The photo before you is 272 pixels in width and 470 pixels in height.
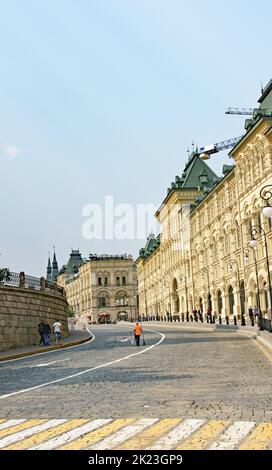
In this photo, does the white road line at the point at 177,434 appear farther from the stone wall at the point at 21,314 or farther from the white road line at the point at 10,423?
the stone wall at the point at 21,314

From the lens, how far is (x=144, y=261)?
142 m

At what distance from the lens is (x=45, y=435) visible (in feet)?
26.2

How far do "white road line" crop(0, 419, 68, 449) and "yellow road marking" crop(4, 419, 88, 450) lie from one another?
11 centimetres

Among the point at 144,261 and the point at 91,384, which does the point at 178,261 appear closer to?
the point at 144,261

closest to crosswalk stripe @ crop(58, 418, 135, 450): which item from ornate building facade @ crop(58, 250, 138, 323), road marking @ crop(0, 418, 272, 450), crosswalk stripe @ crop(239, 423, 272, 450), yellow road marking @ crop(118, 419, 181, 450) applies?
road marking @ crop(0, 418, 272, 450)

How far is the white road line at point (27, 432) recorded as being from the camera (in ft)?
25.2

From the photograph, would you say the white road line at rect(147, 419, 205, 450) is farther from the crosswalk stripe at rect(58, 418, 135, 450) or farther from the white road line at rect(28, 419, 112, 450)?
the white road line at rect(28, 419, 112, 450)

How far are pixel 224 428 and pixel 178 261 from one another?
8734 cm

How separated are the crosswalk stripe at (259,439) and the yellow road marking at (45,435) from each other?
2.57 m

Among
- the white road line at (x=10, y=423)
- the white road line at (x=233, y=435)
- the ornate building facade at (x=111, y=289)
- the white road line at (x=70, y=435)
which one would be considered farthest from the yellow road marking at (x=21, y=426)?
the ornate building facade at (x=111, y=289)

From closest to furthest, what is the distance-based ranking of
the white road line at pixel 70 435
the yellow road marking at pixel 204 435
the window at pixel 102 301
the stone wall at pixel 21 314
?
the yellow road marking at pixel 204 435, the white road line at pixel 70 435, the stone wall at pixel 21 314, the window at pixel 102 301

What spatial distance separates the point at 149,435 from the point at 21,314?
2995 cm

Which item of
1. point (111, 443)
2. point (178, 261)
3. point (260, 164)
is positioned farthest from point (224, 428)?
point (178, 261)

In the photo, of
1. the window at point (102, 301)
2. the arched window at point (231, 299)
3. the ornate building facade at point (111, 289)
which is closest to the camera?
the arched window at point (231, 299)
